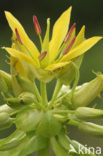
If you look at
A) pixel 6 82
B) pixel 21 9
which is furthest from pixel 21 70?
pixel 21 9

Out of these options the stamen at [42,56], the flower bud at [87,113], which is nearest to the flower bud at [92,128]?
the flower bud at [87,113]

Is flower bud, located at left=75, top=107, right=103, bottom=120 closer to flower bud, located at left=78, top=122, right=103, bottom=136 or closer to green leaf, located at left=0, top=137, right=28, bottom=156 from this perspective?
flower bud, located at left=78, top=122, right=103, bottom=136

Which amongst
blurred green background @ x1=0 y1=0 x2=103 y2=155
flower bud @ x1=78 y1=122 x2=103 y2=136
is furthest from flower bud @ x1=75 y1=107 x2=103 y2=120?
blurred green background @ x1=0 y1=0 x2=103 y2=155

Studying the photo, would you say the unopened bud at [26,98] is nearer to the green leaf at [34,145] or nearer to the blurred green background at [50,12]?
the green leaf at [34,145]

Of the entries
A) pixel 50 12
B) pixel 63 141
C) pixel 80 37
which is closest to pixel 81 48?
pixel 80 37

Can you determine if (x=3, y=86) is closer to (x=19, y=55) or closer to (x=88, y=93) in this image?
(x=19, y=55)
